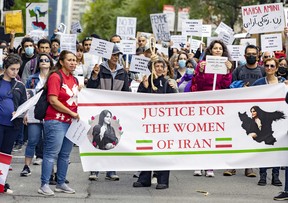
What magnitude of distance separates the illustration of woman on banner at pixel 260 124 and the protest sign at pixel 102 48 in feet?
8.02

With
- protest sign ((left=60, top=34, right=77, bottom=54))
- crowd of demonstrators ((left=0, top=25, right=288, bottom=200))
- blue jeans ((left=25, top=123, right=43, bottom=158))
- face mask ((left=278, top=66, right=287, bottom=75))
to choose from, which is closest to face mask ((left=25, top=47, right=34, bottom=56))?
crowd of demonstrators ((left=0, top=25, right=288, bottom=200))

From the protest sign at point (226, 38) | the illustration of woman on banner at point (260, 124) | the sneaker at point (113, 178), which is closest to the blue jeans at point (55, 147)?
the sneaker at point (113, 178)

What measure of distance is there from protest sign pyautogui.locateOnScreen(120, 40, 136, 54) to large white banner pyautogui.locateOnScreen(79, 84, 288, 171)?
562 cm

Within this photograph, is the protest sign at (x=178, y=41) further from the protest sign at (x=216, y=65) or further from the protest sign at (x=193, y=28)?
the protest sign at (x=216, y=65)

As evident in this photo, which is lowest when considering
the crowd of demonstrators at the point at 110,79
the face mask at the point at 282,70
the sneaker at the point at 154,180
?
the sneaker at the point at 154,180

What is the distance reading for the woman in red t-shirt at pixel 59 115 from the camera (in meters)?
9.80

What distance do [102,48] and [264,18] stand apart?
4193 millimetres

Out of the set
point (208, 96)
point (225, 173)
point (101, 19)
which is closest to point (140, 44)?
point (225, 173)

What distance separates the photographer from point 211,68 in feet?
37.6

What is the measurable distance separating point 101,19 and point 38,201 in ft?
290

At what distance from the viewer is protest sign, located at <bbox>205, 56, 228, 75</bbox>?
11.4 m

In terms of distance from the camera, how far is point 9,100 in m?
10.2

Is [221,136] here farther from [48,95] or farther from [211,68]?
[48,95]

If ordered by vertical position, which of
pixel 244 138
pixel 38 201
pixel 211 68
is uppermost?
pixel 211 68
